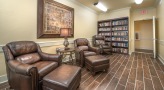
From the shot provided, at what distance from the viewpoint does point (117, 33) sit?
5184 millimetres

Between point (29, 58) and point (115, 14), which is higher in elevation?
point (115, 14)

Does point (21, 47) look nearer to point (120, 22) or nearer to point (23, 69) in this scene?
point (23, 69)

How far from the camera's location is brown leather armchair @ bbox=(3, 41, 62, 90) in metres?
1.40

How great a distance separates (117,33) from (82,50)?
10.2ft

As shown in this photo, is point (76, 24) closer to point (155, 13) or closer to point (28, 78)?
point (28, 78)

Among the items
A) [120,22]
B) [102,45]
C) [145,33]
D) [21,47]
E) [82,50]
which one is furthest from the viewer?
[145,33]

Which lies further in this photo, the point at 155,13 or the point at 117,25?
the point at 117,25

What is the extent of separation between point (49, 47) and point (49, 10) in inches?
47.8

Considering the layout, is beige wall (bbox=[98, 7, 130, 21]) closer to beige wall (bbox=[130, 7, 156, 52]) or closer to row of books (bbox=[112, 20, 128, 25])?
row of books (bbox=[112, 20, 128, 25])

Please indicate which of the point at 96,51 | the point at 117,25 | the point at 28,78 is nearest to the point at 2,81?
the point at 28,78

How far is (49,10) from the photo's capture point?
2.93 metres

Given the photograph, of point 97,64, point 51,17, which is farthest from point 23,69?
point 51,17

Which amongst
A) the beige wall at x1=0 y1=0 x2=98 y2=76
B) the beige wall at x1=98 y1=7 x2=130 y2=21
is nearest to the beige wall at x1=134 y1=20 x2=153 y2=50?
the beige wall at x1=98 y1=7 x2=130 y2=21

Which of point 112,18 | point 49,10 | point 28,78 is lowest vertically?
point 28,78
